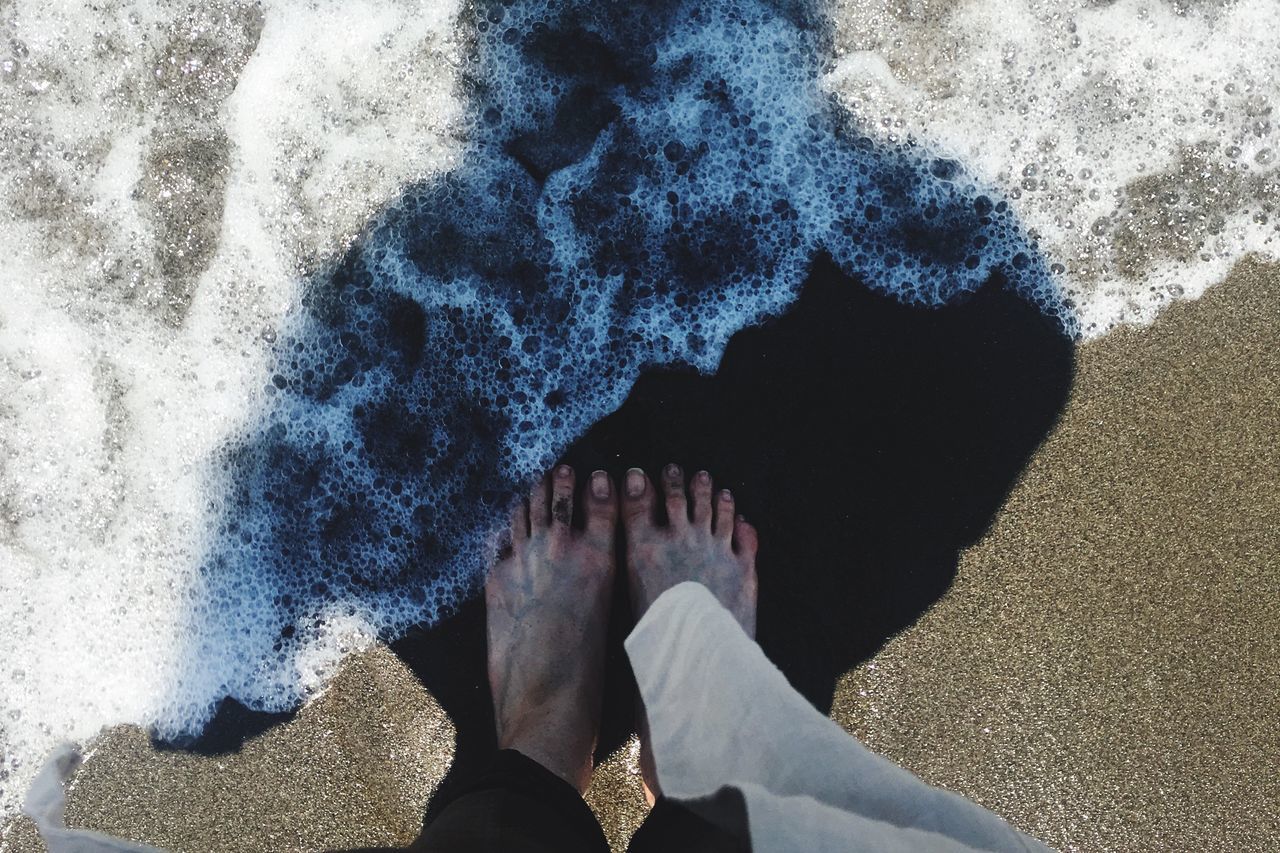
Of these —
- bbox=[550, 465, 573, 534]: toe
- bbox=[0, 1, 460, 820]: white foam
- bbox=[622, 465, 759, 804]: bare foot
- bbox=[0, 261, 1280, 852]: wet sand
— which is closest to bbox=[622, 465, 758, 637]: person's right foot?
bbox=[622, 465, 759, 804]: bare foot

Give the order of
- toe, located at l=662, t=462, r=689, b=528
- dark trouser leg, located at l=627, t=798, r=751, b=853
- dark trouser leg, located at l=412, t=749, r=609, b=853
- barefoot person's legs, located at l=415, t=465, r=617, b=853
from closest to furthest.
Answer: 1. dark trouser leg, located at l=627, t=798, r=751, b=853
2. dark trouser leg, located at l=412, t=749, r=609, b=853
3. barefoot person's legs, located at l=415, t=465, r=617, b=853
4. toe, located at l=662, t=462, r=689, b=528

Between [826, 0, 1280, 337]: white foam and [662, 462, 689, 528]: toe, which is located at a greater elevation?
[826, 0, 1280, 337]: white foam

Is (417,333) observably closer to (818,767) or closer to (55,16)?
(55,16)

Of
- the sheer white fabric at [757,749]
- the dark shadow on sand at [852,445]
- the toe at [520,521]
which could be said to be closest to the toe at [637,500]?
the dark shadow on sand at [852,445]

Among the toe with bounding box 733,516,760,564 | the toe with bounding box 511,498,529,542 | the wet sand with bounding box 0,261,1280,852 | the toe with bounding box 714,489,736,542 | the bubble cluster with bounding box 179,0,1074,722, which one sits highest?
the bubble cluster with bounding box 179,0,1074,722

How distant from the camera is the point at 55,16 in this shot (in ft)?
5.28

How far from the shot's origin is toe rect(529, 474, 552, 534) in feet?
5.31

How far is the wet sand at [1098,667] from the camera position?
1509 millimetres

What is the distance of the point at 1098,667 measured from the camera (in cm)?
152

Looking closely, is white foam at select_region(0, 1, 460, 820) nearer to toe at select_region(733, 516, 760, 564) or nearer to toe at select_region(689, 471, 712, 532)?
toe at select_region(689, 471, 712, 532)

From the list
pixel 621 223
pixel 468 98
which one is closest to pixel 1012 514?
pixel 621 223

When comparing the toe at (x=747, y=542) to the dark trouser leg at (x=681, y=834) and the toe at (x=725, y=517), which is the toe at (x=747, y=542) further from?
the dark trouser leg at (x=681, y=834)

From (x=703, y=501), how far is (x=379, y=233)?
831 mm

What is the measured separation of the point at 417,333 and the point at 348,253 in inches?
8.2
